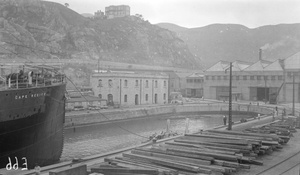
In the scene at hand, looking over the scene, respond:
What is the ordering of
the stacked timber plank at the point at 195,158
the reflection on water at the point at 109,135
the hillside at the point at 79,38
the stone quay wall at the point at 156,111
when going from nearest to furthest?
the stacked timber plank at the point at 195,158 → the reflection on water at the point at 109,135 → the stone quay wall at the point at 156,111 → the hillside at the point at 79,38

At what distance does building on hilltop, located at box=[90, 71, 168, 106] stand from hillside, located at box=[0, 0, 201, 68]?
31499 mm

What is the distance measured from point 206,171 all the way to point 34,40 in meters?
80.7

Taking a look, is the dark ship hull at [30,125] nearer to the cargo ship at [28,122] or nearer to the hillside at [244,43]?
the cargo ship at [28,122]

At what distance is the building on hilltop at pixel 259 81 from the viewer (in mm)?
55375

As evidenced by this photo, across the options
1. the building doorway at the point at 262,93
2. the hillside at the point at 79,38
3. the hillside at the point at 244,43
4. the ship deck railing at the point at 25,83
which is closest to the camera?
the ship deck railing at the point at 25,83

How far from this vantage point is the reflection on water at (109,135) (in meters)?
24.7

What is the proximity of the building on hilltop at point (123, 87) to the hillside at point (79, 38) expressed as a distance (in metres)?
31.5

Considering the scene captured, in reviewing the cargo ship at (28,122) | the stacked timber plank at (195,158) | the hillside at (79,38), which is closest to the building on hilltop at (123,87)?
the cargo ship at (28,122)

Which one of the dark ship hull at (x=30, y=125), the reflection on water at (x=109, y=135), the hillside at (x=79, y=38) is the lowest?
the reflection on water at (x=109, y=135)

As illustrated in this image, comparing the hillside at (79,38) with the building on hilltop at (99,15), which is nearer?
the hillside at (79,38)

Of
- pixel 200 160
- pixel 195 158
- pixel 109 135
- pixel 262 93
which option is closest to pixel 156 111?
pixel 109 135

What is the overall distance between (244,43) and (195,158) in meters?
120

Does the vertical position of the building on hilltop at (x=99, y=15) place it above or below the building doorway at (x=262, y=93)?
above

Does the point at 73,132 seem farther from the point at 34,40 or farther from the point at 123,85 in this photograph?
the point at 34,40
